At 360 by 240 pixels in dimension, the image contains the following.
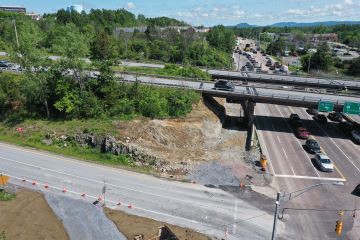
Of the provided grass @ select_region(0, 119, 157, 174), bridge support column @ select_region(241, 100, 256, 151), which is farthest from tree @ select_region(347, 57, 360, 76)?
grass @ select_region(0, 119, 157, 174)

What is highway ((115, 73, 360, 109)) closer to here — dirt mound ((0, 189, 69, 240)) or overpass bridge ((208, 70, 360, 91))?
overpass bridge ((208, 70, 360, 91))

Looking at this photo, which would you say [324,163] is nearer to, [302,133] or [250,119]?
[302,133]

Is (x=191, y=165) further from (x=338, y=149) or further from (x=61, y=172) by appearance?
(x=338, y=149)

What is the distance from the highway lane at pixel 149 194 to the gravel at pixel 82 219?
1184 mm

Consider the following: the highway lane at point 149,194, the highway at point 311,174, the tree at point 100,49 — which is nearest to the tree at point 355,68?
the highway at point 311,174

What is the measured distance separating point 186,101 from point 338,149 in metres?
22.3

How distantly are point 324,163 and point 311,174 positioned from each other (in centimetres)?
242

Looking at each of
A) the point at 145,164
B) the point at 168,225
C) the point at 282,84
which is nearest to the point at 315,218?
the point at 168,225

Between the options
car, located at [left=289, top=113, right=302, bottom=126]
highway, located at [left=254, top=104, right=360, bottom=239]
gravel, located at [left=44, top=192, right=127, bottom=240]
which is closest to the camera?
gravel, located at [left=44, top=192, right=127, bottom=240]

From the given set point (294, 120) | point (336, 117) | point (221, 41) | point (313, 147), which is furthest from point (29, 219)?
point (221, 41)

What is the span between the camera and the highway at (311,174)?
27.2 m

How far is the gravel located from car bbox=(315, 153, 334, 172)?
82.2 feet

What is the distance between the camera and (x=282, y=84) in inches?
2763

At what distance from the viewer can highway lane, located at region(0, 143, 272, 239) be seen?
1060 inches
